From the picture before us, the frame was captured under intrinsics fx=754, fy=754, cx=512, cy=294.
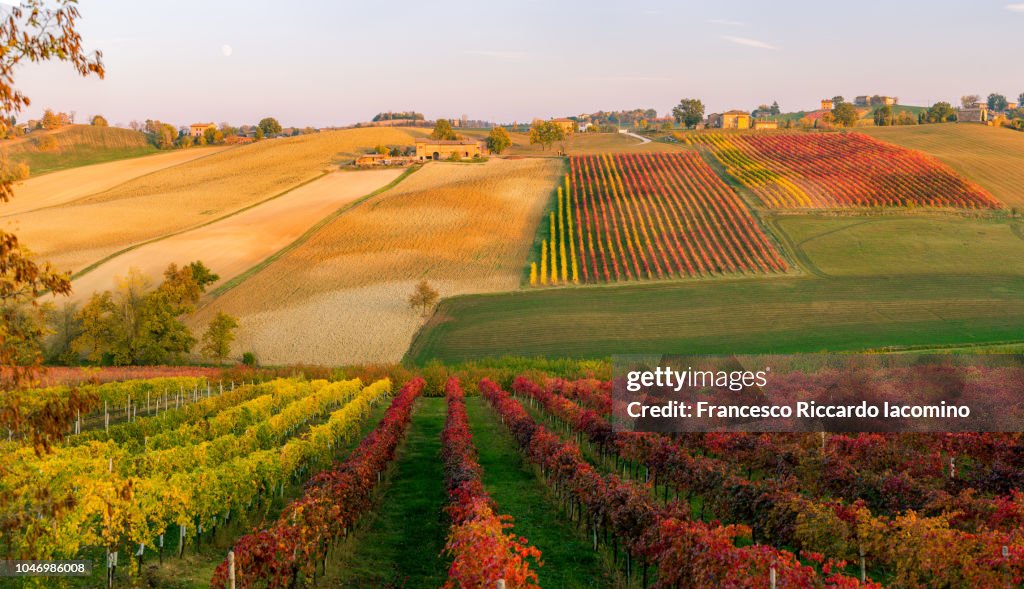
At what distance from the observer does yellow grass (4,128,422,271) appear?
86062mm

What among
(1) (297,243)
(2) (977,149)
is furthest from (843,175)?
(1) (297,243)

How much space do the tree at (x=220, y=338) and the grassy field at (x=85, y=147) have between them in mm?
102606

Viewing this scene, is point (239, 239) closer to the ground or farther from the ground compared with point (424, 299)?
farther from the ground

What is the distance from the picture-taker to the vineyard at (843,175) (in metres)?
93.3

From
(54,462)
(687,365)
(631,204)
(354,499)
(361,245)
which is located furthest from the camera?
(631,204)

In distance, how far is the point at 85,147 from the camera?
165250 millimetres

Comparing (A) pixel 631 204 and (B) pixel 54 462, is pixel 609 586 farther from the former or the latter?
(A) pixel 631 204

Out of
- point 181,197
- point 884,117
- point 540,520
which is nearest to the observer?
point 540,520

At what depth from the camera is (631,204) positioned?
96.3m

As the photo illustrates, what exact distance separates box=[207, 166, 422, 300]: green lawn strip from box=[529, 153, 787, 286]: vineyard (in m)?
27.2

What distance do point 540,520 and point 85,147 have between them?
17629cm

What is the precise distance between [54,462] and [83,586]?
7.11 metres

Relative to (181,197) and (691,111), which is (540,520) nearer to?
(181,197)

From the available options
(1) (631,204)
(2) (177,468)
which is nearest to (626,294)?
(1) (631,204)
